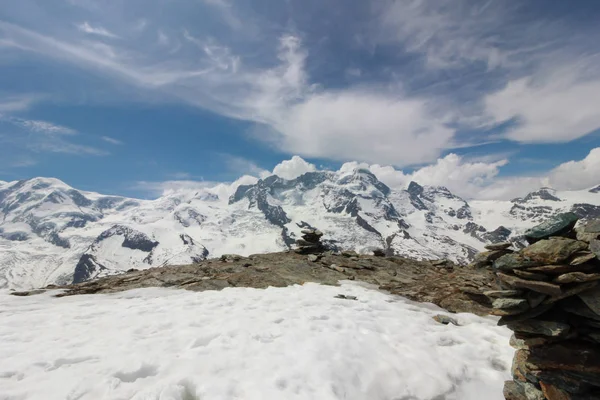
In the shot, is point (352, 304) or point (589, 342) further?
point (352, 304)

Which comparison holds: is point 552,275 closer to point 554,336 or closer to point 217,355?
point 554,336

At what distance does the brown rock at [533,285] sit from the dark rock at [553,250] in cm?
65

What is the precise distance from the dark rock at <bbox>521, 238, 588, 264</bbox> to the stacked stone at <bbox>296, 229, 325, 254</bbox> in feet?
82.8

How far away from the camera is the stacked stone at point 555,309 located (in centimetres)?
864

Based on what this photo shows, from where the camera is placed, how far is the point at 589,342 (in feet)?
29.7

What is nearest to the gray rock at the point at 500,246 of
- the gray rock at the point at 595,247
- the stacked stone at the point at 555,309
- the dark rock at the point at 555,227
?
the dark rock at the point at 555,227

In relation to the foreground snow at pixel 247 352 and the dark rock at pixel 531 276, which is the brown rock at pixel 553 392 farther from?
the dark rock at pixel 531 276

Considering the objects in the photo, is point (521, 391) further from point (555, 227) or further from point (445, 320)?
point (445, 320)

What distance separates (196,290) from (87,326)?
306 inches

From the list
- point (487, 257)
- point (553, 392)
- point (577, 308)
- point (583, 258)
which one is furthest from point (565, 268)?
point (487, 257)

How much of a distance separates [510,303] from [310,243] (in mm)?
25923

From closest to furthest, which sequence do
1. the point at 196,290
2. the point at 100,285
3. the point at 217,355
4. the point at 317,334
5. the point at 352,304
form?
the point at 217,355
the point at 317,334
the point at 352,304
the point at 196,290
the point at 100,285

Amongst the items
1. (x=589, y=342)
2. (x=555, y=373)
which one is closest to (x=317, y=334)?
(x=555, y=373)

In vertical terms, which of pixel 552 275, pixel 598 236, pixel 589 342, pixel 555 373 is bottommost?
pixel 555 373
